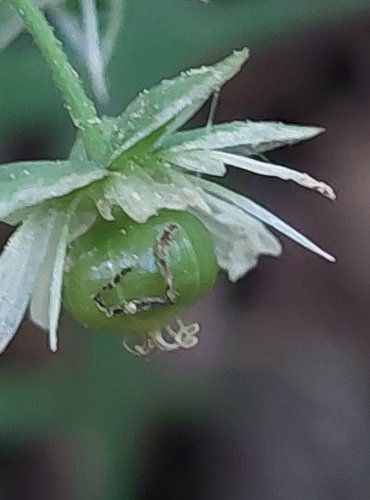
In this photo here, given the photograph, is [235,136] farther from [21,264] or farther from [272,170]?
[21,264]

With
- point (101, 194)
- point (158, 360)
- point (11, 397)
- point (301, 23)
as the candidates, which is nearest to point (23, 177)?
point (101, 194)

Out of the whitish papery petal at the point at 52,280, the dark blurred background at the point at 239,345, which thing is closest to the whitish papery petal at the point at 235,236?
the whitish papery petal at the point at 52,280

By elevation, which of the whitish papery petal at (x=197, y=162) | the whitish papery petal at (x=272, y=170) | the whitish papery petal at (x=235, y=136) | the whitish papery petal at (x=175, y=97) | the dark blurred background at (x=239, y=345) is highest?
the whitish papery petal at (x=175, y=97)

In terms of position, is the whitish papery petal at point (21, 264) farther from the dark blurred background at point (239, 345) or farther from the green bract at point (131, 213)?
the dark blurred background at point (239, 345)

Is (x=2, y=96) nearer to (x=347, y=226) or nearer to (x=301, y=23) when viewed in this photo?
(x=301, y=23)

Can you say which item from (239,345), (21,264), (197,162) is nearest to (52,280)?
(21,264)

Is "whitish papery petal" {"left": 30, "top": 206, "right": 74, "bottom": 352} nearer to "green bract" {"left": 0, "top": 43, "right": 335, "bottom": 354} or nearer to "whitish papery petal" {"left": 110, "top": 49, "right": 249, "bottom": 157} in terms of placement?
"green bract" {"left": 0, "top": 43, "right": 335, "bottom": 354}
